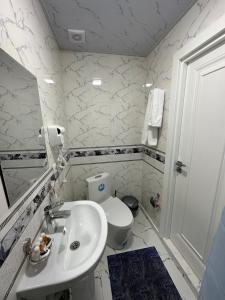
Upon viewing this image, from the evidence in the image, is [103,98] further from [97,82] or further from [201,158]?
[201,158]

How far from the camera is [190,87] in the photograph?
121cm

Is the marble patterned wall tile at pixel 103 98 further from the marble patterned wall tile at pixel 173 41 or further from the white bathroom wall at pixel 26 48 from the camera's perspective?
the white bathroom wall at pixel 26 48

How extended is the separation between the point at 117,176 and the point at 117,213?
0.59 meters

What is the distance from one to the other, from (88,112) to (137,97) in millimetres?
691

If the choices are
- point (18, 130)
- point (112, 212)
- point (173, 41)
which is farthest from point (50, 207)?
point (173, 41)

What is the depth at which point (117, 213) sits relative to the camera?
159cm

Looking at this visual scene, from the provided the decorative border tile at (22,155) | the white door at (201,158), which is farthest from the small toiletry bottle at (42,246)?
the white door at (201,158)

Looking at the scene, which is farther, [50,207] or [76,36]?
[76,36]

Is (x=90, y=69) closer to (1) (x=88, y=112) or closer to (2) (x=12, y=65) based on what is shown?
(1) (x=88, y=112)

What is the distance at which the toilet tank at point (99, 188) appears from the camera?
Answer: 5.65 ft

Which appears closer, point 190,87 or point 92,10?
point 92,10

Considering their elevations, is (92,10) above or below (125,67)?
above

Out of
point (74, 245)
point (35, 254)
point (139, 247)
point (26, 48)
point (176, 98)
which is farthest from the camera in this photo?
point (139, 247)

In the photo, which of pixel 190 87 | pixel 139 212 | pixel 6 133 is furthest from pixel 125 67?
pixel 139 212
